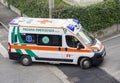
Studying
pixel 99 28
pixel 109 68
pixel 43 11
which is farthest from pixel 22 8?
pixel 109 68

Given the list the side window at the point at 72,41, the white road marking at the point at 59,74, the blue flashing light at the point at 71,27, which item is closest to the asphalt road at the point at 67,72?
the white road marking at the point at 59,74

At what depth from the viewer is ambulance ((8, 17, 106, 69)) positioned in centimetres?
1659

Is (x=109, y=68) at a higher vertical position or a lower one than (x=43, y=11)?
lower

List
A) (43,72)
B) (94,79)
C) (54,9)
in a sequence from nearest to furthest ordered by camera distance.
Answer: (94,79), (43,72), (54,9)

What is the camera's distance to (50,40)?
660 inches

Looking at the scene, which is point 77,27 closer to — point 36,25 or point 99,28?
point 36,25

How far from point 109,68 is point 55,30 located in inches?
124

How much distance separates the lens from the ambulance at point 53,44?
16.6 meters

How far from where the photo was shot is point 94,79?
15453mm

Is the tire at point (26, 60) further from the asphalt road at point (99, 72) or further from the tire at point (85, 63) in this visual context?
the tire at point (85, 63)

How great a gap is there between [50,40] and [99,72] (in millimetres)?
2788

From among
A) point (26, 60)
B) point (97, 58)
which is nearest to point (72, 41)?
point (97, 58)

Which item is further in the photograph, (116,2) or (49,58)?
(116,2)

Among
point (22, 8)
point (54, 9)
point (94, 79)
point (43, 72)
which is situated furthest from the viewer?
point (22, 8)
